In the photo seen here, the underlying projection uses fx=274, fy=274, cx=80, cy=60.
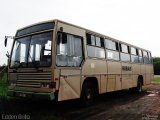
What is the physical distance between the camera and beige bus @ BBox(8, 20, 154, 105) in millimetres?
9328

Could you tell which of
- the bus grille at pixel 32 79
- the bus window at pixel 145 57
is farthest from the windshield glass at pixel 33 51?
the bus window at pixel 145 57

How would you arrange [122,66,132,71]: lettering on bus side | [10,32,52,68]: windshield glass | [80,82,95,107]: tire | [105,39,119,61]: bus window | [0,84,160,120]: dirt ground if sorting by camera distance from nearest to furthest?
[0,84,160,120]: dirt ground
[10,32,52,68]: windshield glass
[80,82,95,107]: tire
[105,39,119,61]: bus window
[122,66,132,71]: lettering on bus side

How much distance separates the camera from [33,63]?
968cm

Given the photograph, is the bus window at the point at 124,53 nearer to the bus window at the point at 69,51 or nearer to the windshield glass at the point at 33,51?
the bus window at the point at 69,51

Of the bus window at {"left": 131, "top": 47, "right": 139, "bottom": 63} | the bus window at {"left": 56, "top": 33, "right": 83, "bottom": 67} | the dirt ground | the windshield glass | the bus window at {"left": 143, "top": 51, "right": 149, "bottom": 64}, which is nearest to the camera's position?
the dirt ground

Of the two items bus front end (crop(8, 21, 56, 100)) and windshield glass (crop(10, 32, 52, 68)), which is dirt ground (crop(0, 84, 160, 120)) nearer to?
bus front end (crop(8, 21, 56, 100))

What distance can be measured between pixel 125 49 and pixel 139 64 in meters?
3.14

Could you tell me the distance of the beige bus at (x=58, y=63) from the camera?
933 centimetres

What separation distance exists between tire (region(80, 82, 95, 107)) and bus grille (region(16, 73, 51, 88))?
7.53 ft

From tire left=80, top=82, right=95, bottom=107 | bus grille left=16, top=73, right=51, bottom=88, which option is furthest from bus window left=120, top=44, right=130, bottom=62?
bus grille left=16, top=73, right=51, bottom=88

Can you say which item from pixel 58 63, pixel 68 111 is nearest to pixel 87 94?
pixel 68 111

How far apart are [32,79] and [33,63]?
22.4 inches

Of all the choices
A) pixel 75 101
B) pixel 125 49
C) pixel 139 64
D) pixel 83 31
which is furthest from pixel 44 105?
pixel 139 64

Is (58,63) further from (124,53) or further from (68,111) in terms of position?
(124,53)
